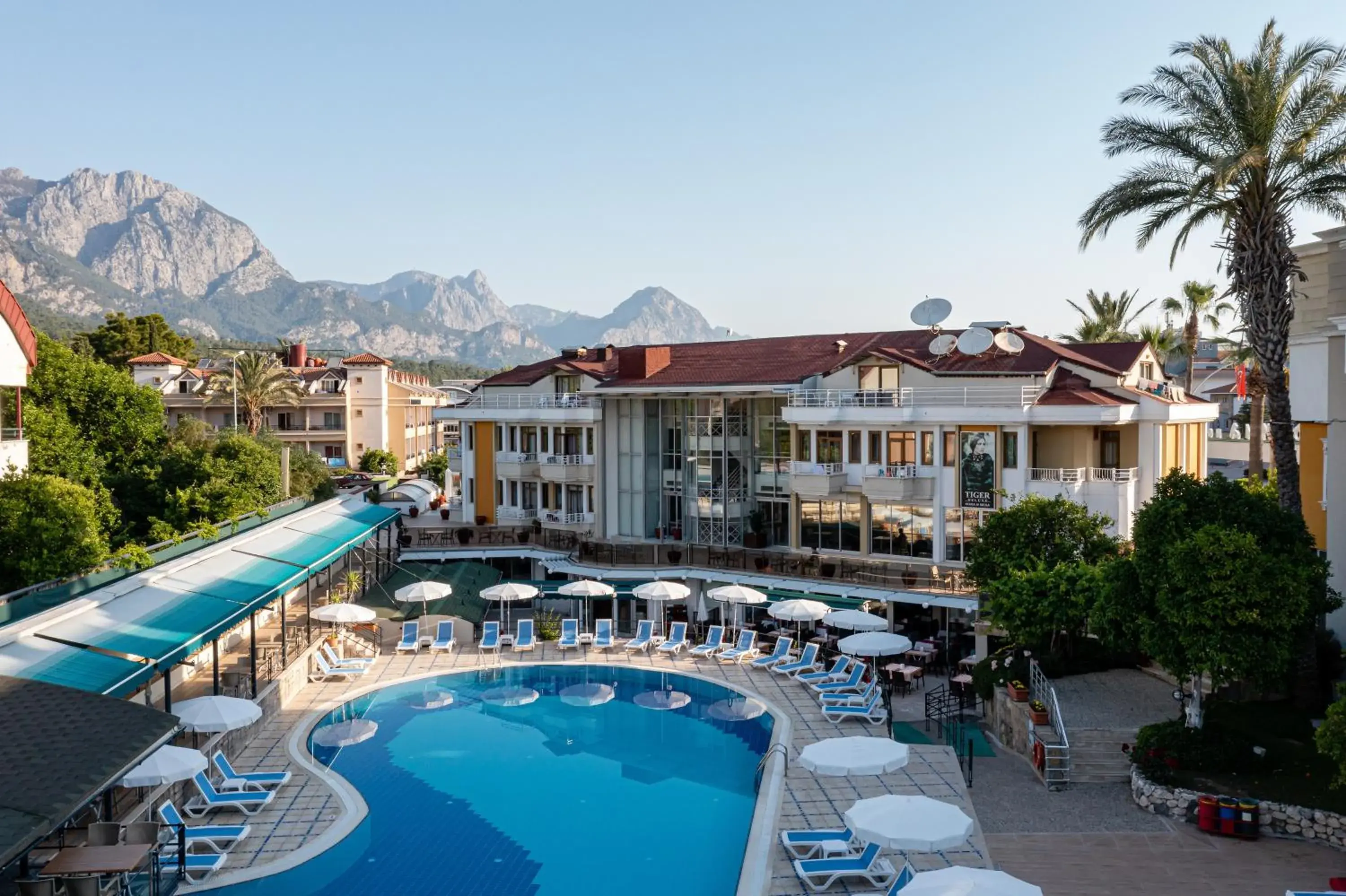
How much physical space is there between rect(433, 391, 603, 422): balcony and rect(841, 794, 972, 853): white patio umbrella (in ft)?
89.1

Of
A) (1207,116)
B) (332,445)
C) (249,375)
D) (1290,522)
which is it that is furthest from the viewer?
(332,445)

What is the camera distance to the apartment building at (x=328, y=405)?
228 ft

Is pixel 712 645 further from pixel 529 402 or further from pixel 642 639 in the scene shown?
pixel 529 402

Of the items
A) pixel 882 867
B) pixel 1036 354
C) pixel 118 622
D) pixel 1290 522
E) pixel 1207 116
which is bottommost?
pixel 882 867

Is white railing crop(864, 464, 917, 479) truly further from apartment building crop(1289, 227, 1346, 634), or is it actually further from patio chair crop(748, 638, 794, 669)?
apartment building crop(1289, 227, 1346, 634)

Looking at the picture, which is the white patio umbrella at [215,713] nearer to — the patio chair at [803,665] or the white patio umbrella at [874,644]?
the white patio umbrella at [874,644]

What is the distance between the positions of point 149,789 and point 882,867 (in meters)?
11.7

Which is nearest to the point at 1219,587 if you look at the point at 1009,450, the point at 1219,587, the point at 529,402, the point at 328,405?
the point at 1219,587

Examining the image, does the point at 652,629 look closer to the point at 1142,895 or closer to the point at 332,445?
the point at 1142,895

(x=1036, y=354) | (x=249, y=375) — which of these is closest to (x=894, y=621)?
(x=1036, y=354)

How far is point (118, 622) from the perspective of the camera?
17.9 metres

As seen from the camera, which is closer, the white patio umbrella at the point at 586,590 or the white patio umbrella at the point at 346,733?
the white patio umbrella at the point at 346,733

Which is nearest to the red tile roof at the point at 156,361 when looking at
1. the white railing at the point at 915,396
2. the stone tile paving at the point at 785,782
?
the stone tile paving at the point at 785,782

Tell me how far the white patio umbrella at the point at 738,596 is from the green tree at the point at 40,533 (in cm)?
1600
